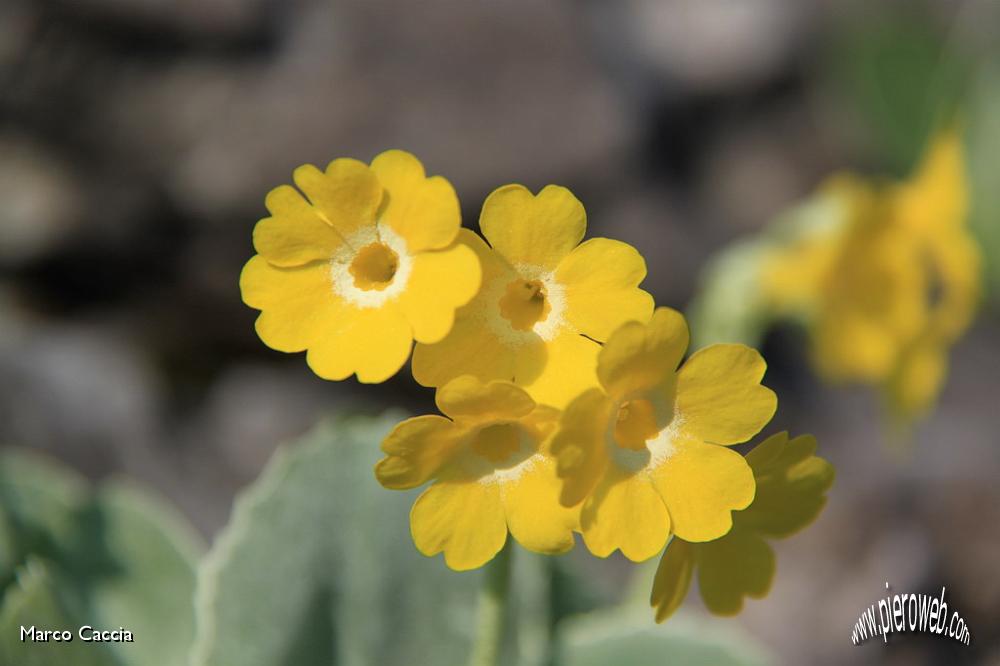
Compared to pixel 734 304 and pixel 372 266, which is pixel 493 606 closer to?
pixel 372 266

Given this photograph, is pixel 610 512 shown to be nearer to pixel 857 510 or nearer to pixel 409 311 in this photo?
pixel 409 311

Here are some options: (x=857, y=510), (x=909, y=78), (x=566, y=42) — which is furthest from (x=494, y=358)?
(x=909, y=78)

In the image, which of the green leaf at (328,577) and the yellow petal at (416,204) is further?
the green leaf at (328,577)

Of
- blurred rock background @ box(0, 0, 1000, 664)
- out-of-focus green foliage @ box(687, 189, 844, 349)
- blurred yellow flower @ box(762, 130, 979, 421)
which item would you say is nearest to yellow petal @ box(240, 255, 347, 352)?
out-of-focus green foliage @ box(687, 189, 844, 349)

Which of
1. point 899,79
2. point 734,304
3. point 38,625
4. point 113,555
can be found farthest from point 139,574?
point 899,79

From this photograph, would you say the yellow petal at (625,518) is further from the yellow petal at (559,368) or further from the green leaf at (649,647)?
the green leaf at (649,647)

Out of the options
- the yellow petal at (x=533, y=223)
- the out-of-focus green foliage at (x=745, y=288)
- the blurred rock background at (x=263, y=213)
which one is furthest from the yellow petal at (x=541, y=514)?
the blurred rock background at (x=263, y=213)
